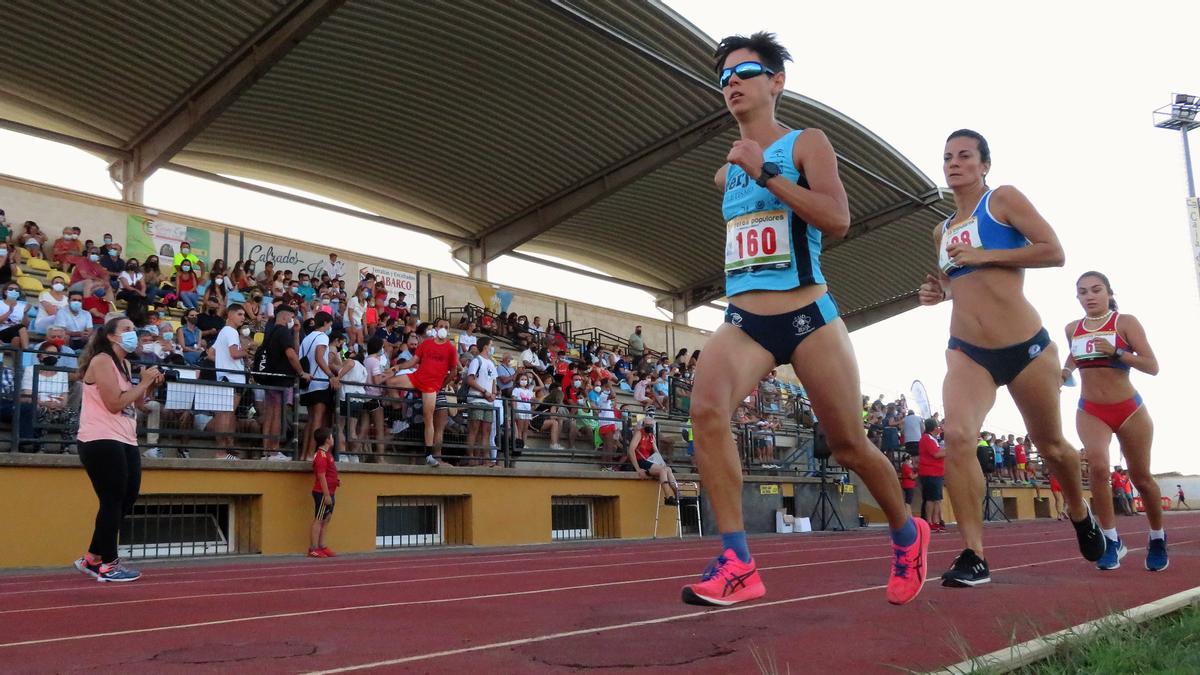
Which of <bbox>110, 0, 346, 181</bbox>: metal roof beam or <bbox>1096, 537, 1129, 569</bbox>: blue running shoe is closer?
<bbox>1096, 537, 1129, 569</bbox>: blue running shoe

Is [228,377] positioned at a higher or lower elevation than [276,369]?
lower

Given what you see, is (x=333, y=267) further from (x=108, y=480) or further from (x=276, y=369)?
(x=108, y=480)

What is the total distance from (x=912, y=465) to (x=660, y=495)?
6.38m

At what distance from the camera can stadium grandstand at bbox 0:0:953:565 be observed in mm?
11695

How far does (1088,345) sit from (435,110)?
18.9 m

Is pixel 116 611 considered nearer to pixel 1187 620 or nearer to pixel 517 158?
pixel 1187 620

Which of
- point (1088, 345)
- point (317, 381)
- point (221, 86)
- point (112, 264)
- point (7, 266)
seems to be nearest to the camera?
point (1088, 345)

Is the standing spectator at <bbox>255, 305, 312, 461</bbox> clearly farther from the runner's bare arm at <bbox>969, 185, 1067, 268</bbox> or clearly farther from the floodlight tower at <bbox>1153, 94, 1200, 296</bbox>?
the floodlight tower at <bbox>1153, 94, 1200, 296</bbox>

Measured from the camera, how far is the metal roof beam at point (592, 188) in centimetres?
2472

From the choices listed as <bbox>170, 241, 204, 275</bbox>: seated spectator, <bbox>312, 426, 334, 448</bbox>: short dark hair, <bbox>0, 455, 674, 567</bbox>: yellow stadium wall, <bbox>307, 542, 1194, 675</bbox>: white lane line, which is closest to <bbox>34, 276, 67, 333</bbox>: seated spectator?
<bbox>0, 455, 674, 567</bbox>: yellow stadium wall

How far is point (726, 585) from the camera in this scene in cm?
392

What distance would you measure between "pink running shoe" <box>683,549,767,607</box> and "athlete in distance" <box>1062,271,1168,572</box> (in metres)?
3.22

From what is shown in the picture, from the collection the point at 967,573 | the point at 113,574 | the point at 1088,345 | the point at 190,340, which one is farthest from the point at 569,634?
the point at 190,340

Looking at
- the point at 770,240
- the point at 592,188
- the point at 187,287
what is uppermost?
the point at 592,188
